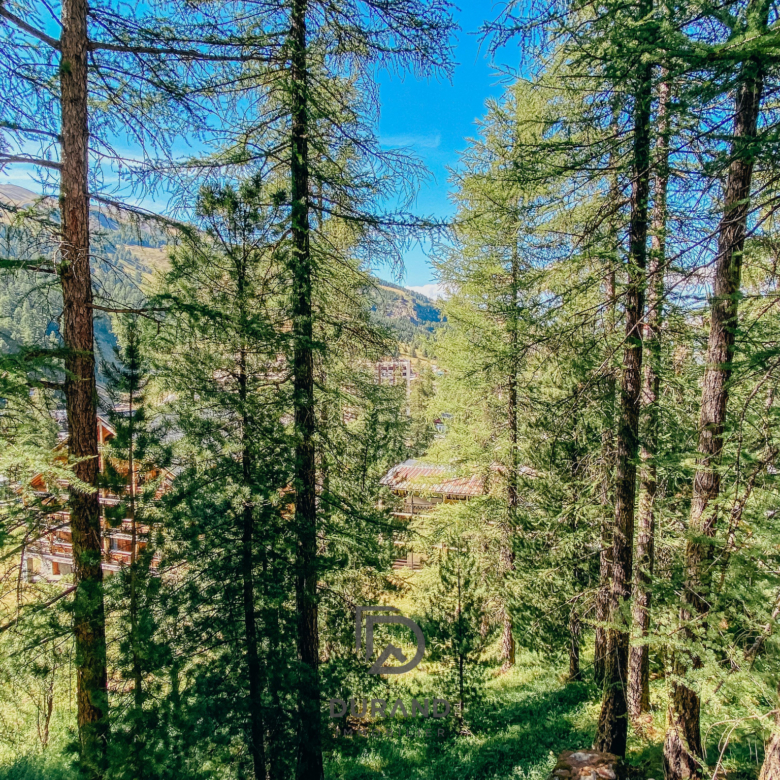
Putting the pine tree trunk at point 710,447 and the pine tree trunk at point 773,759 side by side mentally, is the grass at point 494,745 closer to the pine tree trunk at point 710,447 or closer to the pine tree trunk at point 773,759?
the pine tree trunk at point 710,447

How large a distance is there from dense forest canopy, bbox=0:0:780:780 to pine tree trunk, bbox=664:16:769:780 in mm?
30

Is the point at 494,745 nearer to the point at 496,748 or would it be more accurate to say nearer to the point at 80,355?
the point at 496,748

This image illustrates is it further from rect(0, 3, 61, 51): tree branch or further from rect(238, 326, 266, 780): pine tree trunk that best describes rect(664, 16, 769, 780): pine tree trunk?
rect(0, 3, 61, 51): tree branch

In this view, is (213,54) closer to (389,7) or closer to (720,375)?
(389,7)

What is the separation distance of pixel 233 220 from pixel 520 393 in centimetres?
699

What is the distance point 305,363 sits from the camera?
18.2 feet

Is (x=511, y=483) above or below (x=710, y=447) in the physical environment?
below

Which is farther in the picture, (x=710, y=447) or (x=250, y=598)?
(x=250, y=598)

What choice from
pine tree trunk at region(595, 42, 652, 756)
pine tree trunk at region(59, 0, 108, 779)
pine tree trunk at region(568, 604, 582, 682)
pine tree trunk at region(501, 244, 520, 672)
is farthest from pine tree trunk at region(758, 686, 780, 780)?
pine tree trunk at region(568, 604, 582, 682)

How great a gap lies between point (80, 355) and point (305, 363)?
2.46 meters

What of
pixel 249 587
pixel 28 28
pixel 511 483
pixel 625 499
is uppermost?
pixel 28 28

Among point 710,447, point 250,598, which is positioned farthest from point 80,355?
point 710,447

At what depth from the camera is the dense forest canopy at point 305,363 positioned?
11.9ft

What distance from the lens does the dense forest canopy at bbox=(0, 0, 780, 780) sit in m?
3.64
